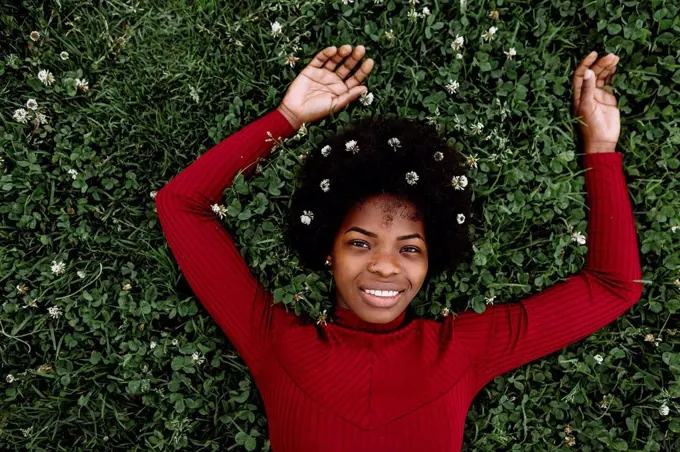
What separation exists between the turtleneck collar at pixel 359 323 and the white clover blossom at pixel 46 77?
A: 2.25 meters

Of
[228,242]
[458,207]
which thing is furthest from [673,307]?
[228,242]

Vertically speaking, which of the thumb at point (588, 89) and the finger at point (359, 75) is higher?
the thumb at point (588, 89)

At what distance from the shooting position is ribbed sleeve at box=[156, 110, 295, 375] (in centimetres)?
304

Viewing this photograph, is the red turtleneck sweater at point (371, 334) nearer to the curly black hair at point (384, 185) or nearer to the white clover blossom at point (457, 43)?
the curly black hair at point (384, 185)

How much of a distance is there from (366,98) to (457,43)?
61 centimetres

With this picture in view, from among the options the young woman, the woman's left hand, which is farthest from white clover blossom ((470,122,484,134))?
the woman's left hand

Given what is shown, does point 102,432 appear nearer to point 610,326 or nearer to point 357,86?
point 357,86

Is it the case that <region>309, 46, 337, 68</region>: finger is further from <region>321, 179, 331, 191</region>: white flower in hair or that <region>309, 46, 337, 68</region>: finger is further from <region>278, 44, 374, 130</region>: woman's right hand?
<region>321, 179, 331, 191</region>: white flower in hair

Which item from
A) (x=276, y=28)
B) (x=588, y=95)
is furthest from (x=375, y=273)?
(x=588, y=95)

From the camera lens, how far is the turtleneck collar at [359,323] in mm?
2994

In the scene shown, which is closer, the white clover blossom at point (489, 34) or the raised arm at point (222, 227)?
the raised arm at point (222, 227)

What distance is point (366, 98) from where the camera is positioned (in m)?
3.37

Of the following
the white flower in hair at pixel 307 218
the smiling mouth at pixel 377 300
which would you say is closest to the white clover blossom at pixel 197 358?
the white flower in hair at pixel 307 218

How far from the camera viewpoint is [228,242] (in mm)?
3123
